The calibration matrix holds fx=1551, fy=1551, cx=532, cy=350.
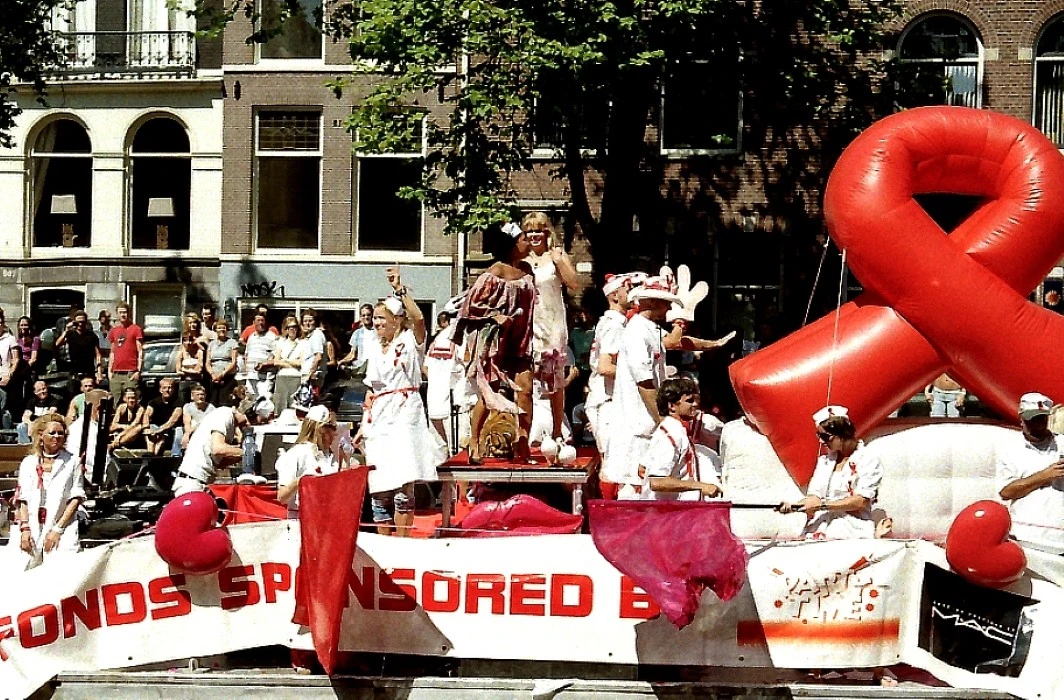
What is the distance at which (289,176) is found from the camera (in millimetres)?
26000

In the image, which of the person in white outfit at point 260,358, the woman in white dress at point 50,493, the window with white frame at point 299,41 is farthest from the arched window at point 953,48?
the woman in white dress at point 50,493

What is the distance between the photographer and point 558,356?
36.0 ft

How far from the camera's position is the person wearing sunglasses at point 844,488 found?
8328mm

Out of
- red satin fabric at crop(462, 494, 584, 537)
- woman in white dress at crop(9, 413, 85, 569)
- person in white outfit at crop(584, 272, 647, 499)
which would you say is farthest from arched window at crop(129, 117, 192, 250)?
red satin fabric at crop(462, 494, 584, 537)

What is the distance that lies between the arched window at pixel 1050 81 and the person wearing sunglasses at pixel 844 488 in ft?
55.1

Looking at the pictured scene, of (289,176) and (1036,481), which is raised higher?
(289,176)

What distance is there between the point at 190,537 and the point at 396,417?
301 centimetres

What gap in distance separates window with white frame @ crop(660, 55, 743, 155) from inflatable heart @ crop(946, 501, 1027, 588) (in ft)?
42.8

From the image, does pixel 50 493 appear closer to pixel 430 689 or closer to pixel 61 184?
pixel 430 689

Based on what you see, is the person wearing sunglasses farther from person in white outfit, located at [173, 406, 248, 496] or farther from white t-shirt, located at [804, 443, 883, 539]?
person in white outfit, located at [173, 406, 248, 496]

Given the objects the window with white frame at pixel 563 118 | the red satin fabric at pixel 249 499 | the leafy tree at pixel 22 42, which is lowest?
the red satin fabric at pixel 249 499

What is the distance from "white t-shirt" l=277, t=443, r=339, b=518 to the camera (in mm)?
10008

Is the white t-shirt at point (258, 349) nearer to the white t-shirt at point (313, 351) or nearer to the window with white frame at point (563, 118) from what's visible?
the white t-shirt at point (313, 351)

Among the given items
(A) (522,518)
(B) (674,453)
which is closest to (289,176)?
(A) (522,518)
